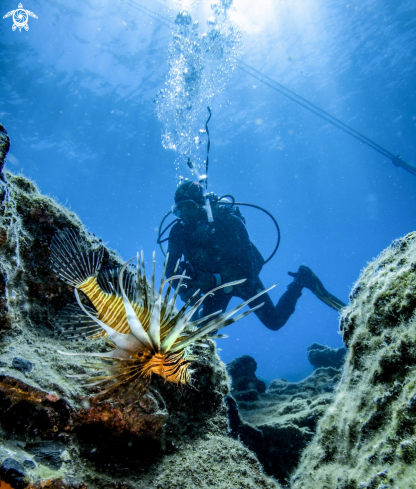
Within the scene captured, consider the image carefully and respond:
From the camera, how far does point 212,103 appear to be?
102ft

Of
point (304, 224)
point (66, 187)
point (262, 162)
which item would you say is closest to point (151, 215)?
point (66, 187)

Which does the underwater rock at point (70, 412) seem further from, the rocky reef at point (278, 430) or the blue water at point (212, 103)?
the blue water at point (212, 103)

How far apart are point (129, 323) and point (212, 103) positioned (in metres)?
34.0

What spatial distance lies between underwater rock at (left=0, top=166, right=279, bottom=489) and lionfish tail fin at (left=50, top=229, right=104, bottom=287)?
0.52ft

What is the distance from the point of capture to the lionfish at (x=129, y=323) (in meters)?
1.31

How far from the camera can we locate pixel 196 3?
19.8 meters

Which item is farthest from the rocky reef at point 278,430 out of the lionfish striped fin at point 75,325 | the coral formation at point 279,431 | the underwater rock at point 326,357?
the underwater rock at point 326,357

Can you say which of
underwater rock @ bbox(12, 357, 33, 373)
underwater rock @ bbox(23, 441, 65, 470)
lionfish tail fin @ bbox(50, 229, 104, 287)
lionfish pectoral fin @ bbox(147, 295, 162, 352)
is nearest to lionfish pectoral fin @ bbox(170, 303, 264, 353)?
lionfish pectoral fin @ bbox(147, 295, 162, 352)

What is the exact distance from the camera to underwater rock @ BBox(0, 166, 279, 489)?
126cm

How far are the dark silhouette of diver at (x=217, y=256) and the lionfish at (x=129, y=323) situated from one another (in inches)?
163

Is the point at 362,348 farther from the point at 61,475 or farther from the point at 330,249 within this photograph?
Result: the point at 330,249

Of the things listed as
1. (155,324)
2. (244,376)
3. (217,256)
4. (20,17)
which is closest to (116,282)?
(155,324)

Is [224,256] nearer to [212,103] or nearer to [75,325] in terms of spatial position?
[75,325]

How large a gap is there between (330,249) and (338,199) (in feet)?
69.0
